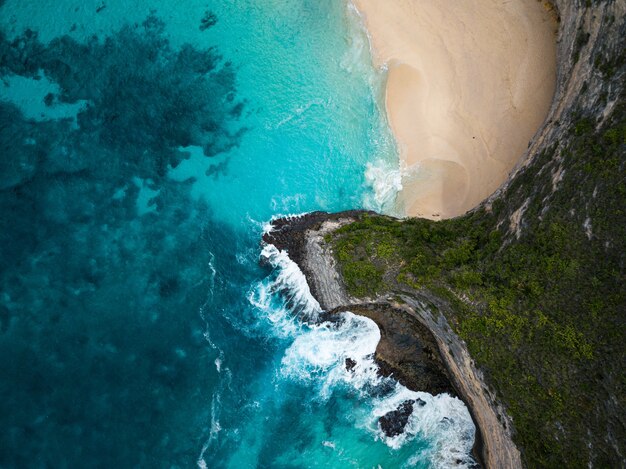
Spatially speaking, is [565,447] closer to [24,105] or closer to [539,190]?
[539,190]

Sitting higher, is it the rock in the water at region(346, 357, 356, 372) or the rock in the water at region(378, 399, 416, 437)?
the rock in the water at region(346, 357, 356, 372)

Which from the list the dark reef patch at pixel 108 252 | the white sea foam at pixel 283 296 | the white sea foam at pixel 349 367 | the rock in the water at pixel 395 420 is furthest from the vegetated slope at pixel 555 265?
the dark reef patch at pixel 108 252

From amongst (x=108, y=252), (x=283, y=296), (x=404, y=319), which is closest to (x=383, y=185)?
(x=404, y=319)

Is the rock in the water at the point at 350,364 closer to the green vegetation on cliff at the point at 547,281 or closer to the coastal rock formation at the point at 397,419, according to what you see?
the coastal rock formation at the point at 397,419

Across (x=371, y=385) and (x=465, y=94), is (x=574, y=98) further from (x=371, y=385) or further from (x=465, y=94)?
(x=371, y=385)

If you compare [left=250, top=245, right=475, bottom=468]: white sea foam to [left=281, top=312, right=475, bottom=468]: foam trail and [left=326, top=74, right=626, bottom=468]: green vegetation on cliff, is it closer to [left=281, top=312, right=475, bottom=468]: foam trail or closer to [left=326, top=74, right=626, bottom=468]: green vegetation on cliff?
[left=281, top=312, right=475, bottom=468]: foam trail

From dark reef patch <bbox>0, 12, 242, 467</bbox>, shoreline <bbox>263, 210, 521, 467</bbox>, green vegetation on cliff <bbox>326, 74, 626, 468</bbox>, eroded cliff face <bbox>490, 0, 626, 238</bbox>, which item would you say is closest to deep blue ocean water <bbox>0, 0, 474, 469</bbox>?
dark reef patch <bbox>0, 12, 242, 467</bbox>
